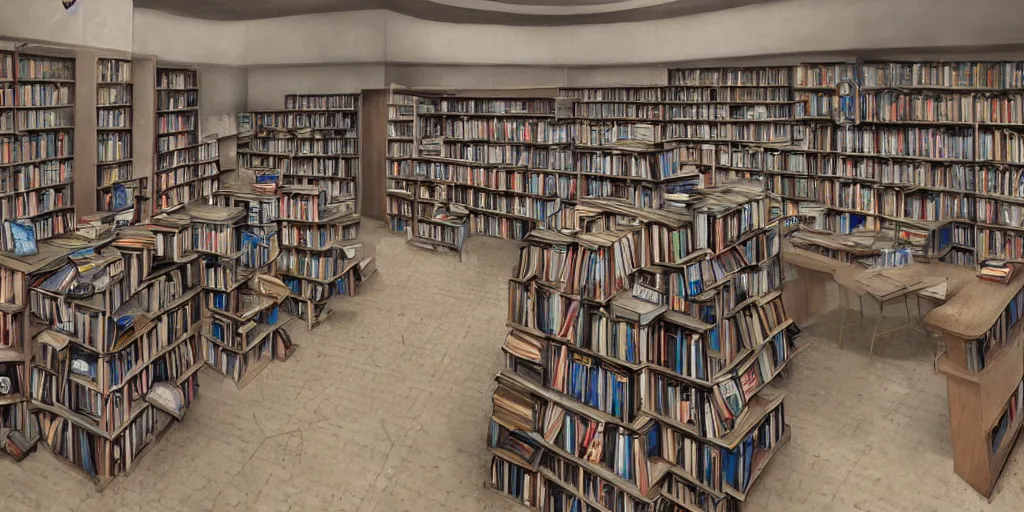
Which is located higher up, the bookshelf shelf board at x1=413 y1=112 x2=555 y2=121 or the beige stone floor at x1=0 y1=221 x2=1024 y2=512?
the bookshelf shelf board at x1=413 y1=112 x2=555 y2=121

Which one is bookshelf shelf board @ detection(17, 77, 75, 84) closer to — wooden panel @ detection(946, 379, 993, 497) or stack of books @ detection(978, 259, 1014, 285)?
wooden panel @ detection(946, 379, 993, 497)

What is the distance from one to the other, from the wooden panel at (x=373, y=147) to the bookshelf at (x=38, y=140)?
135 inches

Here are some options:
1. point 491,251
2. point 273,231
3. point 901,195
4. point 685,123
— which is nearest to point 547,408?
point 273,231

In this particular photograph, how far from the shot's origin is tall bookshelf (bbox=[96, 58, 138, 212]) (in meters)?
5.48

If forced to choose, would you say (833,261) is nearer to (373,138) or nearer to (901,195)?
(901,195)

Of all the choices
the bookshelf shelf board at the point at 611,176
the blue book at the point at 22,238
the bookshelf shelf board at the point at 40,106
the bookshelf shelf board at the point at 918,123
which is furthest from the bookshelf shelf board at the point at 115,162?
the bookshelf shelf board at the point at 918,123

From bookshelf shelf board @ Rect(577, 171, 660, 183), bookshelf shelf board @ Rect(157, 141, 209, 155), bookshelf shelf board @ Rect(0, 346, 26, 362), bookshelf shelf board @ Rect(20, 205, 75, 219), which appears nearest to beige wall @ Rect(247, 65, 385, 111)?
bookshelf shelf board @ Rect(157, 141, 209, 155)

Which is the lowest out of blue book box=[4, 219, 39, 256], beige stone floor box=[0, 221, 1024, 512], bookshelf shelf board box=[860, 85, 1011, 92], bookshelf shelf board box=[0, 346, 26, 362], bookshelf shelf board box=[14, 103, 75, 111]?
beige stone floor box=[0, 221, 1024, 512]

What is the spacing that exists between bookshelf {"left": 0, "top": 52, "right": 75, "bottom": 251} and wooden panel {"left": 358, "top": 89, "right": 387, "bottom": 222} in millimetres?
3417

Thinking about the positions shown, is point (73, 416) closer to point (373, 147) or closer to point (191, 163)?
point (191, 163)

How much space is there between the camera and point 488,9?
8.28 meters

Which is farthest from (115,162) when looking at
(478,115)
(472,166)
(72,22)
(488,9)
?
(488,9)

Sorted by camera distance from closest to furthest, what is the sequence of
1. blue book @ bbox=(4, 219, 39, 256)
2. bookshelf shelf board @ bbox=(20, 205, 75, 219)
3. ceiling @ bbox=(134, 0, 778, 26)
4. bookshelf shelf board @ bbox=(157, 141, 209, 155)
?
blue book @ bbox=(4, 219, 39, 256) < bookshelf shelf board @ bbox=(20, 205, 75, 219) < bookshelf shelf board @ bbox=(157, 141, 209, 155) < ceiling @ bbox=(134, 0, 778, 26)

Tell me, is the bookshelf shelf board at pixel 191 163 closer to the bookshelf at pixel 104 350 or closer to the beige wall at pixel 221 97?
the beige wall at pixel 221 97
